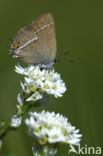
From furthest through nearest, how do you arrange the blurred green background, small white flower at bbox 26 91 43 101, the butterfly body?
the blurred green background < the butterfly body < small white flower at bbox 26 91 43 101

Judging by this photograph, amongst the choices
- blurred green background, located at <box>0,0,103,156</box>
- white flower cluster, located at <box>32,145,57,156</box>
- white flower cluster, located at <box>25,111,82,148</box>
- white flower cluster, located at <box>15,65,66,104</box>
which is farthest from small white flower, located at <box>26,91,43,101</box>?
blurred green background, located at <box>0,0,103,156</box>

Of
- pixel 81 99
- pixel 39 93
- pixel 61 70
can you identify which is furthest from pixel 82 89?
pixel 39 93

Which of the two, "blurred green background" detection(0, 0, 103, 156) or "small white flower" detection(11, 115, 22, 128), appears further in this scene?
"blurred green background" detection(0, 0, 103, 156)

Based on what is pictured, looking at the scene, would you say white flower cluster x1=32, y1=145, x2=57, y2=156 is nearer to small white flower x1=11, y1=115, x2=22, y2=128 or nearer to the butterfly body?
small white flower x1=11, y1=115, x2=22, y2=128

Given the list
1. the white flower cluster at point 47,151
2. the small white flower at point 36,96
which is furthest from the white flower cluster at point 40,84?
the white flower cluster at point 47,151

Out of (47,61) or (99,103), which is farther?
(99,103)

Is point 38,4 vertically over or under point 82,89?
over

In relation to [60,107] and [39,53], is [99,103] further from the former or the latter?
[39,53]
